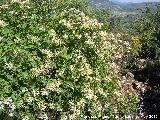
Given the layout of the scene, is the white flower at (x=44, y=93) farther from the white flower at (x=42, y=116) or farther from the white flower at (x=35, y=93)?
the white flower at (x=42, y=116)

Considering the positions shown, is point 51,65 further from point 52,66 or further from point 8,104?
point 8,104

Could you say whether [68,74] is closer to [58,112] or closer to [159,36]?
[58,112]

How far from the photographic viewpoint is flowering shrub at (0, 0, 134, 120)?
7961 millimetres

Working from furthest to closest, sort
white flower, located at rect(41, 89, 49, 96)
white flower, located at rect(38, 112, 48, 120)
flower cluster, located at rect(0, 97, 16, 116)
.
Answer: white flower, located at rect(38, 112, 48, 120) < white flower, located at rect(41, 89, 49, 96) < flower cluster, located at rect(0, 97, 16, 116)

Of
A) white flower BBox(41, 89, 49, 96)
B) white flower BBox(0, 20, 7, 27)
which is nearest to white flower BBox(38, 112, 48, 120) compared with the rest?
white flower BBox(41, 89, 49, 96)

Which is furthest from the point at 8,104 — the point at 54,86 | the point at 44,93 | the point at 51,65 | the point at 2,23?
the point at 2,23

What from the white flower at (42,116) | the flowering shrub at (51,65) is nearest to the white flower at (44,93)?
the flowering shrub at (51,65)

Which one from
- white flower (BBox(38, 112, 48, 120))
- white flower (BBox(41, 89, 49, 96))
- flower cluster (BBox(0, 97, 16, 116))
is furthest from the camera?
white flower (BBox(38, 112, 48, 120))

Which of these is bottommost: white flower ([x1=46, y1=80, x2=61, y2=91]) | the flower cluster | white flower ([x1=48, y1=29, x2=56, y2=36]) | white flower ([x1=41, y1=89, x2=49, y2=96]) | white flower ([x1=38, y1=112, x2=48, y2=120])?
white flower ([x1=38, y1=112, x2=48, y2=120])

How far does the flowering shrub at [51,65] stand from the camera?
796 cm

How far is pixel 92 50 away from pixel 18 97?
6.28ft

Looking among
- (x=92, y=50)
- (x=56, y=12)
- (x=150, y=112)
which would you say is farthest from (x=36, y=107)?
(x=150, y=112)

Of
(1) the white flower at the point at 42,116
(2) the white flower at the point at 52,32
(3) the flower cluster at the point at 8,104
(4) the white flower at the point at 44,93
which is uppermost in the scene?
(2) the white flower at the point at 52,32

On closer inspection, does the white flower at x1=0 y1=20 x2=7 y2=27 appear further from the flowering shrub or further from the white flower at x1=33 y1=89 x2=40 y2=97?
the white flower at x1=33 y1=89 x2=40 y2=97
